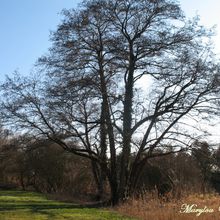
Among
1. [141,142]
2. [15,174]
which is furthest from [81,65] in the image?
[15,174]

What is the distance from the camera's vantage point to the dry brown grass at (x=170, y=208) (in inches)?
561

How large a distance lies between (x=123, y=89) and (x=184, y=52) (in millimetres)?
4007

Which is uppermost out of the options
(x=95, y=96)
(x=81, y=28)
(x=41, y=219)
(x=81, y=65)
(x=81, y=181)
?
(x=81, y=28)

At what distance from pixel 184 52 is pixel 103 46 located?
13.5 ft

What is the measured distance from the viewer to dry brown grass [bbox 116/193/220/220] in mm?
14258

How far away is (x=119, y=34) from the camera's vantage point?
24.2 m

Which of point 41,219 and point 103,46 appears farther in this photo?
point 103,46

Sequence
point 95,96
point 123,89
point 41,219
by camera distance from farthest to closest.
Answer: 1. point 123,89
2. point 95,96
3. point 41,219

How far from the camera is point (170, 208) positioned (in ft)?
51.2

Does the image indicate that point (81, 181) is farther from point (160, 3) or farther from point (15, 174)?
point (160, 3)

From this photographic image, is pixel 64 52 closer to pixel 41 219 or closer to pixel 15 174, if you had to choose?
pixel 41 219

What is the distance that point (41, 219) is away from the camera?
13367 millimetres

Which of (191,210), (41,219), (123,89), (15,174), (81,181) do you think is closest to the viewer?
(41,219)

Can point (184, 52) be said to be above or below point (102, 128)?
above
